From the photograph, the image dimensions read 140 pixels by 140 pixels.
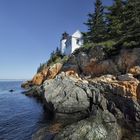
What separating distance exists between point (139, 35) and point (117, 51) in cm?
494

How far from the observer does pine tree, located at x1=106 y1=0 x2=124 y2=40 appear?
38.2 metres

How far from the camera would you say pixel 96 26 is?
164ft

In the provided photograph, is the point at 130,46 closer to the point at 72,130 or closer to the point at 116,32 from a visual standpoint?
the point at 116,32

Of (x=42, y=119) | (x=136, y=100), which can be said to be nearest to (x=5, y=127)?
(x=42, y=119)

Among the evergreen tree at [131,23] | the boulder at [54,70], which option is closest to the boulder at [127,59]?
the evergreen tree at [131,23]

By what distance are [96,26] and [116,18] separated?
982 cm

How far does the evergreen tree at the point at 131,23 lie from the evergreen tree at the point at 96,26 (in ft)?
23.2

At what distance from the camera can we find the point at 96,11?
176ft

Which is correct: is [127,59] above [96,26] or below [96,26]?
below

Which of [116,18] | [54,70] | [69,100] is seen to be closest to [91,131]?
[69,100]

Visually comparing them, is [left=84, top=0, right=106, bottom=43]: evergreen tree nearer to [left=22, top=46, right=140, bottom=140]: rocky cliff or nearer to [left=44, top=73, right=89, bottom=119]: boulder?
[left=22, top=46, right=140, bottom=140]: rocky cliff

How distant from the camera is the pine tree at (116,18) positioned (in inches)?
1503

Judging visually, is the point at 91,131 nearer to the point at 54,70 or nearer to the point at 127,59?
the point at 127,59

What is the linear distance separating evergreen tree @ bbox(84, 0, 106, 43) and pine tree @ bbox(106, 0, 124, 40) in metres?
3.80
